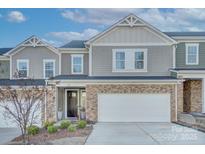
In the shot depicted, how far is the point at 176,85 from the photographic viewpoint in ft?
57.6

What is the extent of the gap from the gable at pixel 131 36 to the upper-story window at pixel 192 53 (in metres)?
1.49

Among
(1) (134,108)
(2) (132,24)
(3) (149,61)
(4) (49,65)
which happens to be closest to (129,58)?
(3) (149,61)

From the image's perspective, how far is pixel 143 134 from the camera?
13.5m

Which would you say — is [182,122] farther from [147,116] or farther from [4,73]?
[4,73]

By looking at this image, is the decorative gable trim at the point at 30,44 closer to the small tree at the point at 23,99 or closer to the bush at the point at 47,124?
the small tree at the point at 23,99

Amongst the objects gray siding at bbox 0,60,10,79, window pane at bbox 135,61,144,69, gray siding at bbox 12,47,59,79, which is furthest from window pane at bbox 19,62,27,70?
window pane at bbox 135,61,144,69

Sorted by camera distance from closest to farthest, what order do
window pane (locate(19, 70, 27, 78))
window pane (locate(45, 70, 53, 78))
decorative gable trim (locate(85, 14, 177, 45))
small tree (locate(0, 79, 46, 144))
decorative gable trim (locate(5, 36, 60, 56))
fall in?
small tree (locate(0, 79, 46, 144)) < window pane (locate(19, 70, 27, 78)) < decorative gable trim (locate(5, 36, 60, 56)) < window pane (locate(45, 70, 53, 78)) < decorative gable trim (locate(85, 14, 177, 45))

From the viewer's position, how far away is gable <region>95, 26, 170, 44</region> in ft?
60.6

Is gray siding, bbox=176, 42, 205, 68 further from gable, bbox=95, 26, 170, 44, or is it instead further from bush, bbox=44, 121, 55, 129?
bush, bbox=44, 121, 55, 129

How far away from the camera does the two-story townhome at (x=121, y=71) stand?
56.4 ft

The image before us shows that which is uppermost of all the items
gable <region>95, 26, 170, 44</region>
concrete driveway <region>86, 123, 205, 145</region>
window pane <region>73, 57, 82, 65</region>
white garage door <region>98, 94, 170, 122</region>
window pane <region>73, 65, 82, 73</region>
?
gable <region>95, 26, 170, 44</region>

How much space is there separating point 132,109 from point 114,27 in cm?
433

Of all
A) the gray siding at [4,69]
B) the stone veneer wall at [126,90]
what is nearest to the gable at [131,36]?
the stone veneer wall at [126,90]
